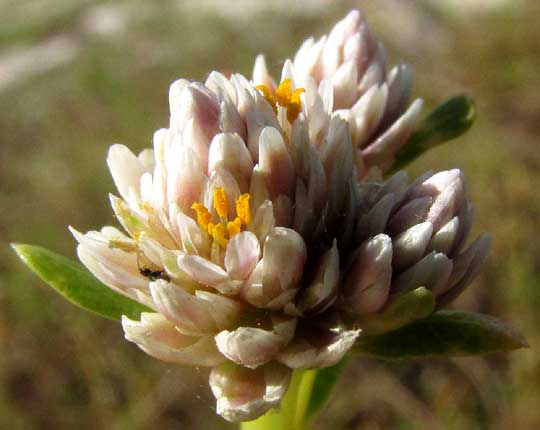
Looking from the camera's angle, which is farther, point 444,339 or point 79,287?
point 79,287

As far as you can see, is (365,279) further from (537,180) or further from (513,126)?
(513,126)

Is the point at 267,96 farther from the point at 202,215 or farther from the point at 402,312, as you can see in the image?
the point at 402,312

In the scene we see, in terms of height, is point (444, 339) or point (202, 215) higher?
point (202, 215)

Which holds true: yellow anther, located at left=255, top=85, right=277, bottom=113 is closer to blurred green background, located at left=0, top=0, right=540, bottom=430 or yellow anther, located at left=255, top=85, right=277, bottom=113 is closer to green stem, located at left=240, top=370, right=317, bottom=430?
green stem, located at left=240, top=370, right=317, bottom=430

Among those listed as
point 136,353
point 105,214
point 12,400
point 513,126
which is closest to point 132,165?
point 136,353

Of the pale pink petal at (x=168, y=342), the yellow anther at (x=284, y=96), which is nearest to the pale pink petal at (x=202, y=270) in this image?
the pale pink petal at (x=168, y=342)

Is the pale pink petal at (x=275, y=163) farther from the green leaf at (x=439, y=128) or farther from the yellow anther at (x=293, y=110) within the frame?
the green leaf at (x=439, y=128)

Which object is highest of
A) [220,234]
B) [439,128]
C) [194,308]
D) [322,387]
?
[220,234]

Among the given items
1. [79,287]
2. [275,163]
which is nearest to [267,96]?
[275,163]
